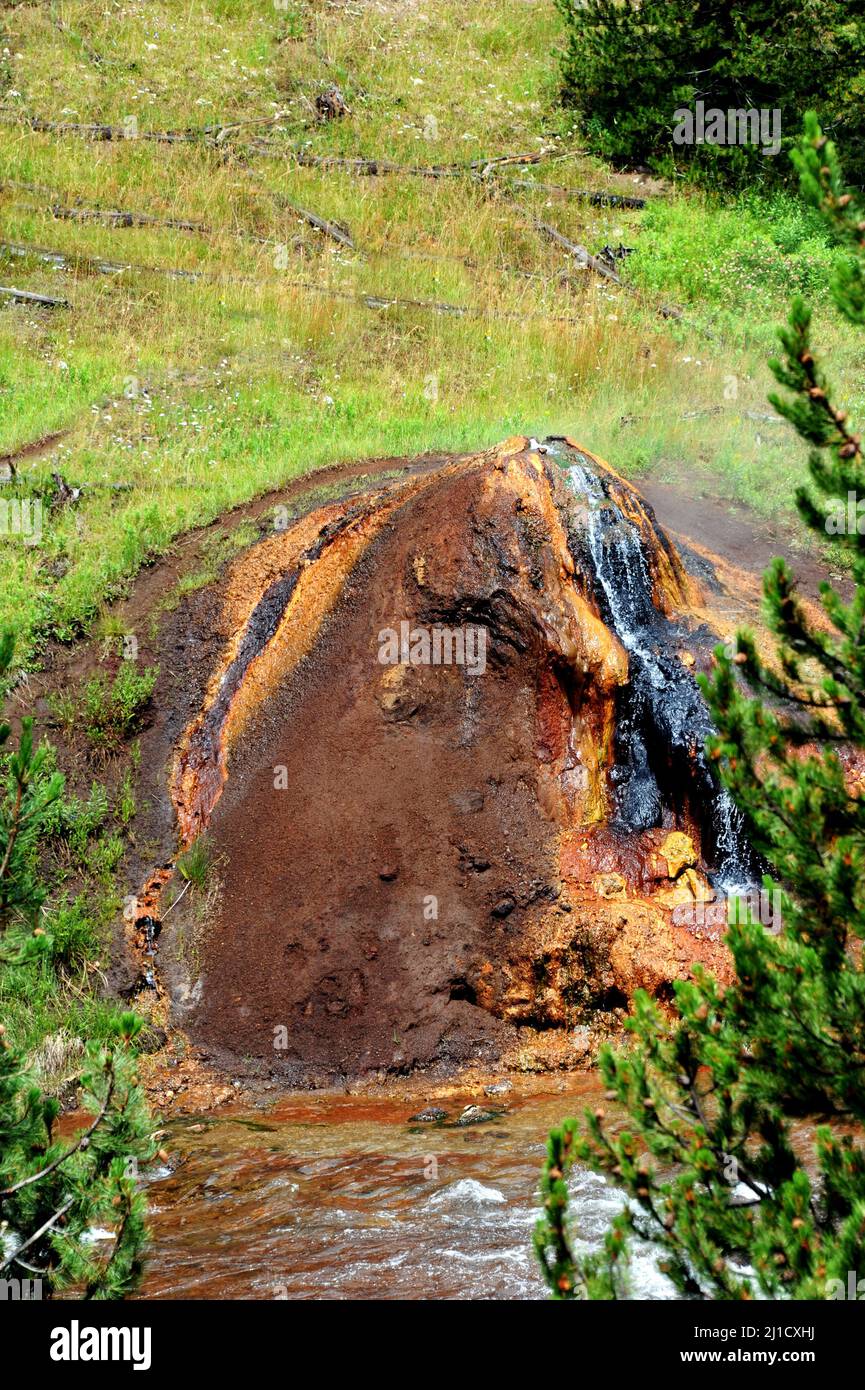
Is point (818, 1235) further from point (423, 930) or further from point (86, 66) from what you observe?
point (86, 66)

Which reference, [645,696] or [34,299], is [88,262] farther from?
[645,696]

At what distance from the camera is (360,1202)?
228 inches

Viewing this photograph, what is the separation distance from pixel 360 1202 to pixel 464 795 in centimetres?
284

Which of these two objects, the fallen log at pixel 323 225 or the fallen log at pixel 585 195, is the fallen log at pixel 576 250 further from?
the fallen log at pixel 323 225

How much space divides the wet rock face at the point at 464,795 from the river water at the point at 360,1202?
1.90 ft

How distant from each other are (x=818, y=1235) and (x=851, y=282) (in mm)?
2690

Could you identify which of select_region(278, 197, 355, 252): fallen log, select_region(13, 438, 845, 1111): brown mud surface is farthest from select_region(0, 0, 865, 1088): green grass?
select_region(13, 438, 845, 1111): brown mud surface

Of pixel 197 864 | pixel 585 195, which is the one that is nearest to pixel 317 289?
pixel 585 195

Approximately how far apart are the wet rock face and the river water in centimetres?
58

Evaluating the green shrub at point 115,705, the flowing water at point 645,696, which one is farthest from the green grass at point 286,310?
the flowing water at point 645,696

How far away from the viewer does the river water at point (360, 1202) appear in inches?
202

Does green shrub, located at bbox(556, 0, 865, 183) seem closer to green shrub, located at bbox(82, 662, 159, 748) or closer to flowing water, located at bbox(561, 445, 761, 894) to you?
flowing water, located at bbox(561, 445, 761, 894)

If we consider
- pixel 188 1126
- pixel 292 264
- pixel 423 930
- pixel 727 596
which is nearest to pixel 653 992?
pixel 423 930
